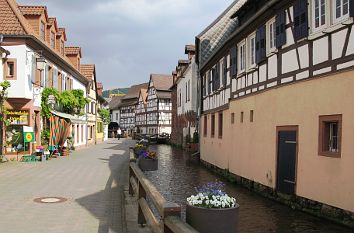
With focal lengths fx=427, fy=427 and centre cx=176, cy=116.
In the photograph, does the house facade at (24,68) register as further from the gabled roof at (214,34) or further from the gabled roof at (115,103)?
the gabled roof at (115,103)

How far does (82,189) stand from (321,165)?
6662mm

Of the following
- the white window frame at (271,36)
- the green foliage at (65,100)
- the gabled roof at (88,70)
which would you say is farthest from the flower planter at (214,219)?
the gabled roof at (88,70)

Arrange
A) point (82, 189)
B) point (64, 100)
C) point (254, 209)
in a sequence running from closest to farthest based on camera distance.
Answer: point (254, 209) → point (82, 189) → point (64, 100)

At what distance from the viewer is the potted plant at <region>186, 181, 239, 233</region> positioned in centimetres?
489

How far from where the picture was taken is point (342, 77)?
8.94 metres

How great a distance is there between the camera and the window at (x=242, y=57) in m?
16.0

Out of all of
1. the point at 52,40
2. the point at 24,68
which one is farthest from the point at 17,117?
the point at 52,40

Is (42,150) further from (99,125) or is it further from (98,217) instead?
(99,125)

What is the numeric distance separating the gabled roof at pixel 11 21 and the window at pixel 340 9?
52.9 ft

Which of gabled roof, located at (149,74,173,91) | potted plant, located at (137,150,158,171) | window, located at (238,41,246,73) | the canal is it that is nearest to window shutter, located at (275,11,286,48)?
window, located at (238,41,246,73)

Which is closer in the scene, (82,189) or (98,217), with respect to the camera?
(98,217)

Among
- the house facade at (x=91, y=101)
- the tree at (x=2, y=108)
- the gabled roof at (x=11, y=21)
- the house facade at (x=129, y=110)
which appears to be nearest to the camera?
the tree at (x=2, y=108)

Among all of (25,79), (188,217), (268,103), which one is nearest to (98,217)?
(188,217)

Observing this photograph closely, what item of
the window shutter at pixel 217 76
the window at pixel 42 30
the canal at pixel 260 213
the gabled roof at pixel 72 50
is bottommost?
the canal at pixel 260 213
